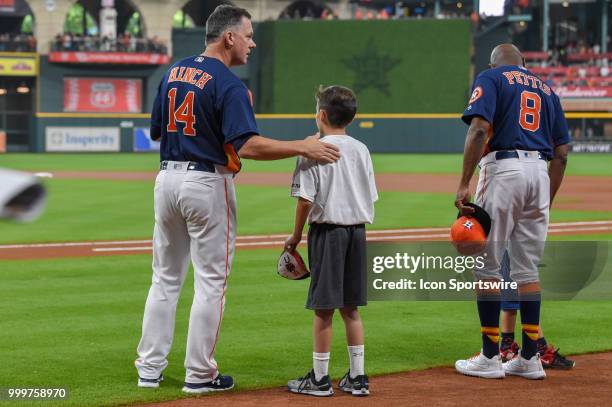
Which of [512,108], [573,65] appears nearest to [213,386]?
[512,108]

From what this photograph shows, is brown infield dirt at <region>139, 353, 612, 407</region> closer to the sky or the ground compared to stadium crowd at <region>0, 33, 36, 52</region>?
closer to the ground

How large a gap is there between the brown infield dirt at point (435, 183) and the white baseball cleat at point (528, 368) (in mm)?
13221

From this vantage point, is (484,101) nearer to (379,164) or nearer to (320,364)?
(320,364)

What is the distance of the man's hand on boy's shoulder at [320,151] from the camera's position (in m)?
5.49

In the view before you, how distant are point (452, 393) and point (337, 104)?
1709 millimetres

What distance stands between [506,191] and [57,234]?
9.89m

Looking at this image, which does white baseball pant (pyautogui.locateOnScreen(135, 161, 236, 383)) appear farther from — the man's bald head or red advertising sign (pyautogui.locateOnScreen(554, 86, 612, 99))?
red advertising sign (pyautogui.locateOnScreen(554, 86, 612, 99))

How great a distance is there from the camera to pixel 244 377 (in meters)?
6.23

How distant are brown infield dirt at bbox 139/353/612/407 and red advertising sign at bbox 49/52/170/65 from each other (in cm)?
4745

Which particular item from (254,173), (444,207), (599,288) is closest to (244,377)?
(599,288)

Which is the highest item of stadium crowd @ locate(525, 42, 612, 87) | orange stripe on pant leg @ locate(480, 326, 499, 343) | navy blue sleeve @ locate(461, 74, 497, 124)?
stadium crowd @ locate(525, 42, 612, 87)

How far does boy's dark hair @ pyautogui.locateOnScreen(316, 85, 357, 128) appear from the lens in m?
5.67

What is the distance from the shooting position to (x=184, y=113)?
5691mm

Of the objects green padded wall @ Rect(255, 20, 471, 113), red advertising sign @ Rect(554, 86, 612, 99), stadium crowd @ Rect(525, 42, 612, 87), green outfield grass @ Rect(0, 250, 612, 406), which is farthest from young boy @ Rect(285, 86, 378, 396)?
stadium crowd @ Rect(525, 42, 612, 87)
